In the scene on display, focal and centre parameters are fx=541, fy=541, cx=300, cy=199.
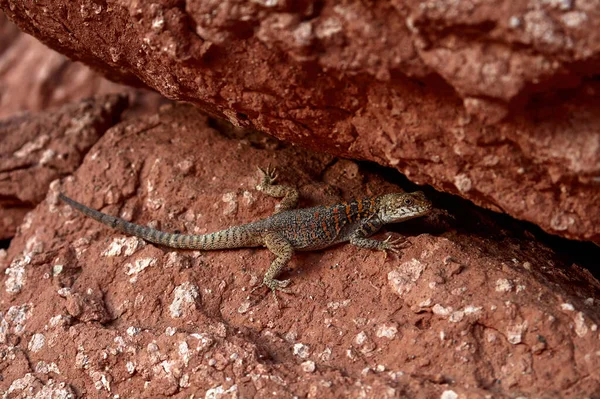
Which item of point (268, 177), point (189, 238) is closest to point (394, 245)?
point (268, 177)

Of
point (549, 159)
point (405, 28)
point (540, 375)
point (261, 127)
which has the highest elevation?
point (405, 28)

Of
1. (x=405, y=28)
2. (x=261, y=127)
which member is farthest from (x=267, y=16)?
(x=261, y=127)

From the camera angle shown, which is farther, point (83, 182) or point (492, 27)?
point (83, 182)

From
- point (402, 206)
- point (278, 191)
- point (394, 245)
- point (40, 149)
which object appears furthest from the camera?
point (40, 149)

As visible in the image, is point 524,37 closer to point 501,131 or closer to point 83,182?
point 501,131

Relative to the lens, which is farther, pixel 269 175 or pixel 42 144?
pixel 42 144

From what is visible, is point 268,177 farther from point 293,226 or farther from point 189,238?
point 189,238

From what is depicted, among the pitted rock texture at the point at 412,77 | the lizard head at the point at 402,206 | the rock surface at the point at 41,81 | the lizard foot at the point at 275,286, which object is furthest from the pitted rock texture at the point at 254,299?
the rock surface at the point at 41,81

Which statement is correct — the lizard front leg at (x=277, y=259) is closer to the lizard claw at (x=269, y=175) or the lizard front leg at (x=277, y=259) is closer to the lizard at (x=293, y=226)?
the lizard at (x=293, y=226)
